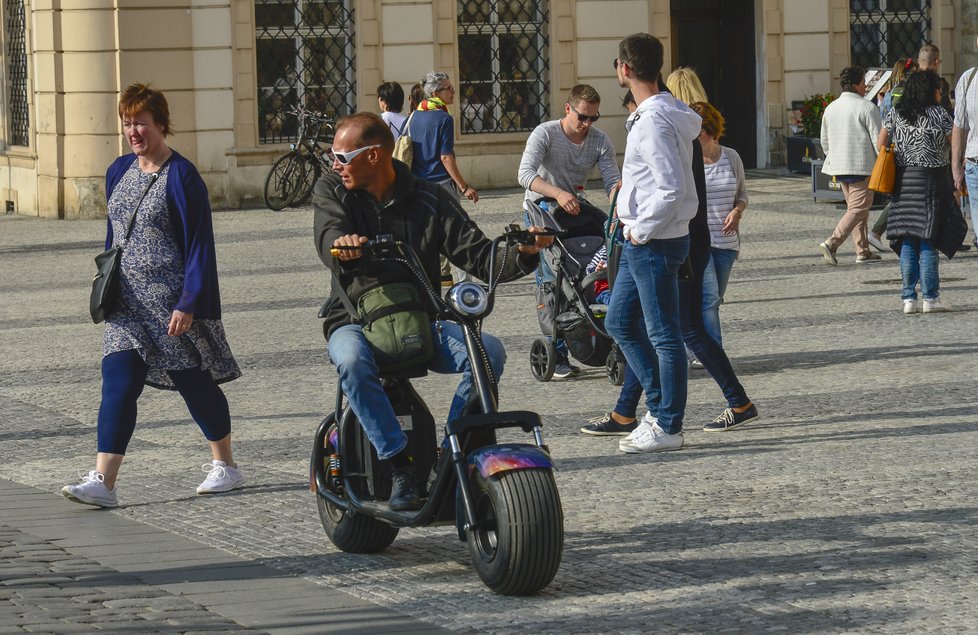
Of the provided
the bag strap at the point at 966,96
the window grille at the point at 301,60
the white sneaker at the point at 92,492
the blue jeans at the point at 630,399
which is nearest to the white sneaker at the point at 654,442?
the blue jeans at the point at 630,399

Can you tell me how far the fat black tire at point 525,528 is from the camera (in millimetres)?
5410

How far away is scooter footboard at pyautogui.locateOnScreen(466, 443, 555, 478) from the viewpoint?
18.0 ft

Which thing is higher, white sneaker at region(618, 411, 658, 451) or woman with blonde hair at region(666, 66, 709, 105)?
woman with blonde hair at region(666, 66, 709, 105)

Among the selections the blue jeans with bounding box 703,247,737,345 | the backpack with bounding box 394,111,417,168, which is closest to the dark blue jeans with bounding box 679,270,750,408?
the blue jeans with bounding box 703,247,737,345

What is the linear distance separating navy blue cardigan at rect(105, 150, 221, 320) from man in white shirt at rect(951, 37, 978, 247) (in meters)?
6.45

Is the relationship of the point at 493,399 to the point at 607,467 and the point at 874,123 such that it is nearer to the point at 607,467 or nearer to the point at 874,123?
the point at 607,467

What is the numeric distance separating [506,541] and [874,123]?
Result: 10682 millimetres

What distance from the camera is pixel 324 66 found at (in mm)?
23312

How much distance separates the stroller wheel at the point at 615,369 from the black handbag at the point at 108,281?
3.44 metres

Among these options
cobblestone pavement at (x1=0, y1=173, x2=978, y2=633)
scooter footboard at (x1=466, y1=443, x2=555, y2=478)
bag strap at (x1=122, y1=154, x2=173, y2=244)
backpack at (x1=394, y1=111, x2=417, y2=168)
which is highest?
backpack at (x1=394, y1=111, x2=417, y2=168)

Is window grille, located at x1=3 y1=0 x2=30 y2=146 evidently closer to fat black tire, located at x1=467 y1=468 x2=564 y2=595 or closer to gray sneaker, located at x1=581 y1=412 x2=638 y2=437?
gray sneaker, located at x1=581 y1=412 x2=638 y2=437

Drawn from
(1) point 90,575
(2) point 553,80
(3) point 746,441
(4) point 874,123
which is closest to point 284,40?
(2) point 553,80

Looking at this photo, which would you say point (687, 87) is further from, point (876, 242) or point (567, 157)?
point (876, 242)

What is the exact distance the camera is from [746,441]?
8.17 metres
